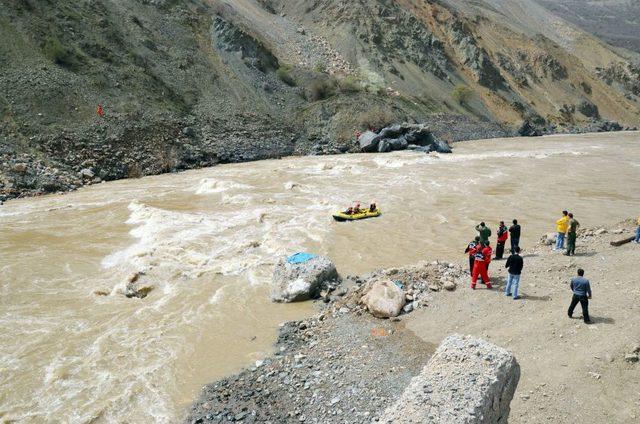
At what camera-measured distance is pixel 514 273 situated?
10906 mm

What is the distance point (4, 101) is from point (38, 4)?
41.9ft

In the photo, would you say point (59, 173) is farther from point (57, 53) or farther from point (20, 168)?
point (57, 53)

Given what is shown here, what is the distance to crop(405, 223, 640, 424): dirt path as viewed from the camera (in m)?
7.26

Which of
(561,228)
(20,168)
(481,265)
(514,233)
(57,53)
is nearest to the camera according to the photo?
(481,265)

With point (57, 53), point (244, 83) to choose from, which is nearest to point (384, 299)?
point (57, 53)

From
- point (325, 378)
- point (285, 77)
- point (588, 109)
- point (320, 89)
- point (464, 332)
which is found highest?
point (285, 77)

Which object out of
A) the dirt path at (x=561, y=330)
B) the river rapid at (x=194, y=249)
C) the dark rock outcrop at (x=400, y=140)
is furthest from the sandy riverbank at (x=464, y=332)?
the dark rock outcrop at (x=400, y=140)

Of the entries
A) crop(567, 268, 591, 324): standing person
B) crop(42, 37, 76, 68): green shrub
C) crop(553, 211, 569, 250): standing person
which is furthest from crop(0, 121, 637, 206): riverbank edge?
crop(567, 268, 591, 324): standing person

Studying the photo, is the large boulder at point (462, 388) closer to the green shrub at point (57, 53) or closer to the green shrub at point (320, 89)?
the green shrub at point (57, 53)

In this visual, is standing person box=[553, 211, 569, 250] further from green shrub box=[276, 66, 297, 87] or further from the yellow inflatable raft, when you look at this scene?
green shrub box=[276, 66, 297, 87]

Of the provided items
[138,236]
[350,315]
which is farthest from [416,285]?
[138,236]

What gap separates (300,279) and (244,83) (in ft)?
125

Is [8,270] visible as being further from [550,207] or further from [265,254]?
[550,207]

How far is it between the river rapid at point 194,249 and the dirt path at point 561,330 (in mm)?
4048
